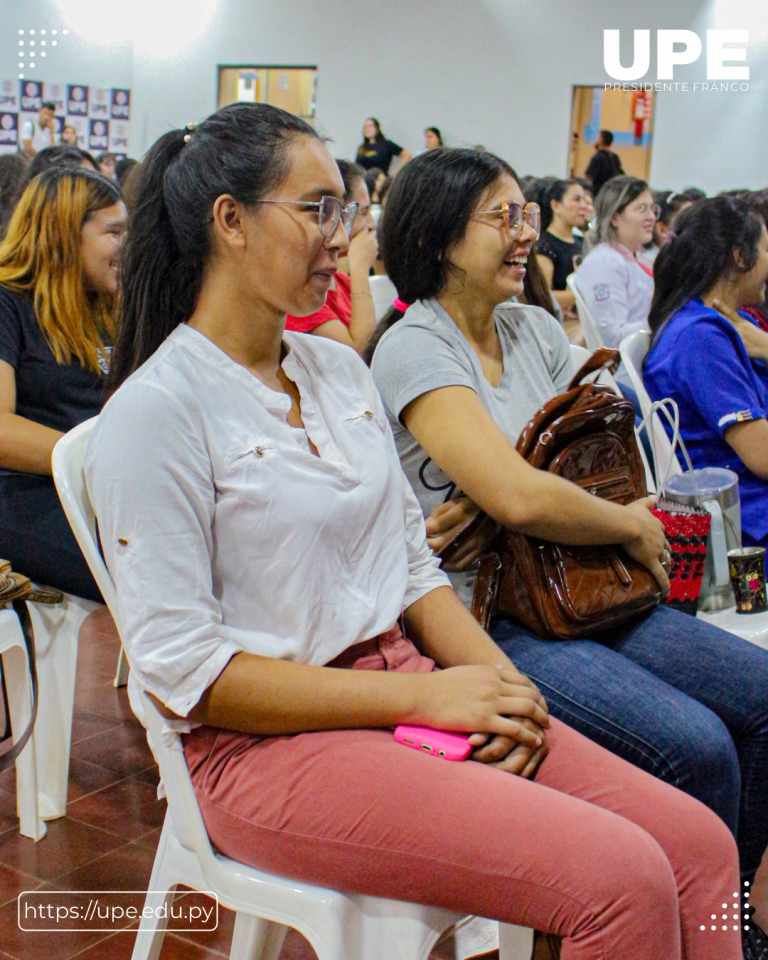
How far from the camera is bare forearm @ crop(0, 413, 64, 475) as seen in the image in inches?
80.1

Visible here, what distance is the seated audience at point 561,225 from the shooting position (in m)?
5.63

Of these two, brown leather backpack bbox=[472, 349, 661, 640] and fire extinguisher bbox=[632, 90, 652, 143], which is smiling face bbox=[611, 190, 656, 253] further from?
fire extinguisher bbox=[632, 90, 652, 143]

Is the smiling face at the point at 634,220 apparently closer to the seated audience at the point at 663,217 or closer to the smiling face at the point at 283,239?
the seated audience at the point at 663,217

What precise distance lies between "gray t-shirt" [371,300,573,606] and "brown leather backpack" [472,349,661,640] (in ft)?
0.25

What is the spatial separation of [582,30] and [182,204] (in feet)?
35.2

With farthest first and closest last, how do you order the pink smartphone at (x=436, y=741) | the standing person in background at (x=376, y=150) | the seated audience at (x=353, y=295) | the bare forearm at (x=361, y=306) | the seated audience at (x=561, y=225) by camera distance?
the standing person in background at (x=376, y=150) → the seated audience at (x=561, y=225) → the bare forearm at (x=361, y=306) → the seated audience at (x=353, y=295) → the pink smartphone at (x=436, y=741)

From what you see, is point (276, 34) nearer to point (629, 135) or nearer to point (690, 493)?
point (629, 135)

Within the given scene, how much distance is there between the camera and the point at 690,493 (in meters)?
1.91

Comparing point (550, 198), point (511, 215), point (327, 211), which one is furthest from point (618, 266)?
point (327, 211)

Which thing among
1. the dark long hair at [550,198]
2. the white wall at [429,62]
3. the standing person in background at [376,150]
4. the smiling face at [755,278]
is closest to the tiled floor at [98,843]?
the smiling face at [755,278]

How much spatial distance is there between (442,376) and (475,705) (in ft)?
1.89

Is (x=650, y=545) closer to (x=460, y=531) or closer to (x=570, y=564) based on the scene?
(x=570, y=564)

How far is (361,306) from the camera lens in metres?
3.54

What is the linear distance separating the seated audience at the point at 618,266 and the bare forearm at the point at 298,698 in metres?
3.19
